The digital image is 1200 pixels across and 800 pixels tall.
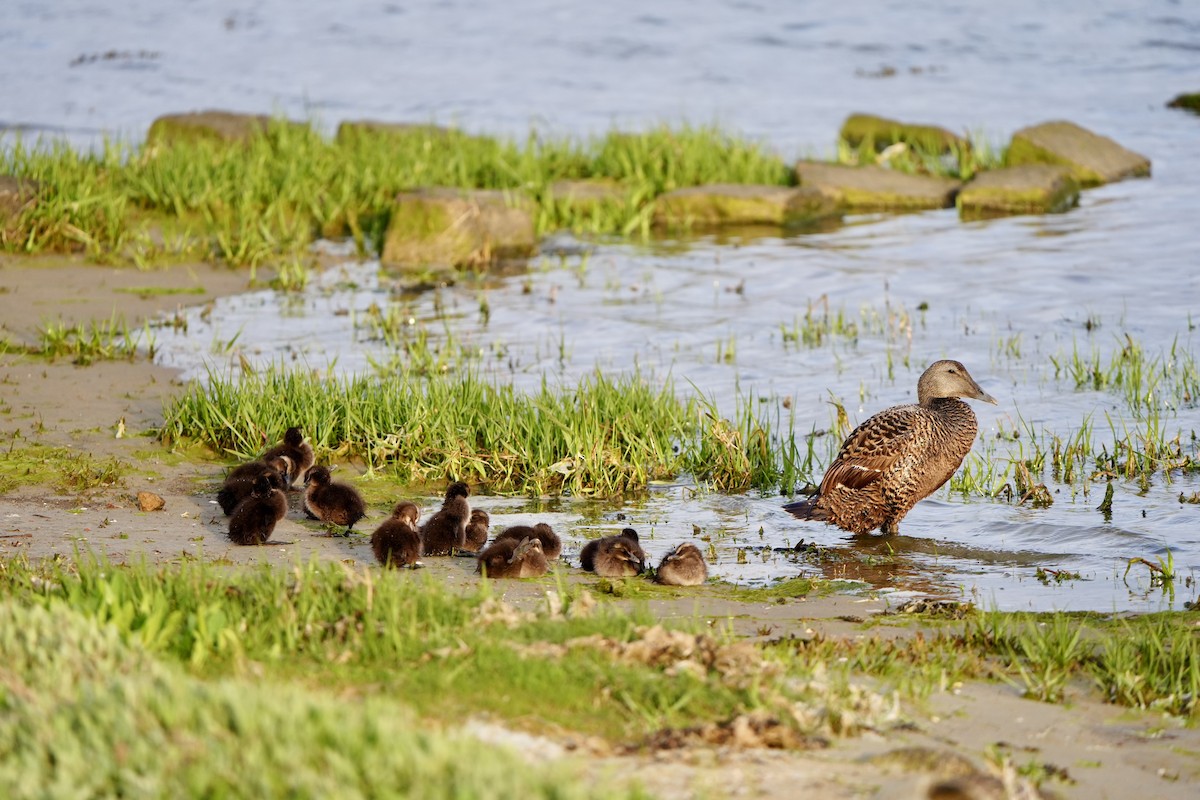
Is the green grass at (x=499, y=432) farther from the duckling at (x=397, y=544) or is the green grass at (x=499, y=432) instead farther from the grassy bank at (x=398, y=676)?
the grassy bank at (x=398, y=676)

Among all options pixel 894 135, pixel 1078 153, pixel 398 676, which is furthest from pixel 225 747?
pixel 894 135

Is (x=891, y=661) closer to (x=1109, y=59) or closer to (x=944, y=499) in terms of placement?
(x=944, y=499)

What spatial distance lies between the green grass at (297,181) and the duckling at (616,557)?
7.16 meters

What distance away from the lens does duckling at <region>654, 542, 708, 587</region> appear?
5.96m

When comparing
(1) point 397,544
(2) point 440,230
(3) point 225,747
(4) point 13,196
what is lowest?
(1) point 397,544

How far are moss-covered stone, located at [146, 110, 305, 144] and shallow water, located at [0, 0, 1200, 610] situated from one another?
1813 mm

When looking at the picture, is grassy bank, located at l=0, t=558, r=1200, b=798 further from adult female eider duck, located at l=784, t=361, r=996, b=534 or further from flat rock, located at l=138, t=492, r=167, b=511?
adult female eider duck, located at l=784, t=361, r=996, b=534

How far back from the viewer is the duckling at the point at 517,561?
19.8ft

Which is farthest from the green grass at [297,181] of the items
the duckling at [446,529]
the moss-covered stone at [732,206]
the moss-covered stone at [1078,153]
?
the duckling at [446,529]

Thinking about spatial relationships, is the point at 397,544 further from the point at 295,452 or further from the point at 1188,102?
the point at 1188,102

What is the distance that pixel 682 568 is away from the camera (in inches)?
235

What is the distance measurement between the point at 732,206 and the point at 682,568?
988cm

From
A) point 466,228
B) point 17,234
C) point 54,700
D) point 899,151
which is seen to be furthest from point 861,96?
point 54,700

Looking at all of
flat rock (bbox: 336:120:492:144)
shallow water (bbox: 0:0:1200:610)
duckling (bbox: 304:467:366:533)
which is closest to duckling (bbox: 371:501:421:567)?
duckling (bbox: 304:467:366:533)
